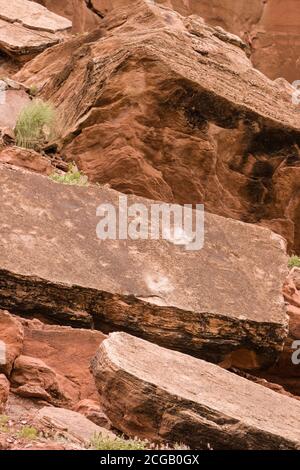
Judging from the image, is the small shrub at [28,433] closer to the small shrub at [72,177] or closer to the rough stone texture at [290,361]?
the rough stone texture at [290,361]

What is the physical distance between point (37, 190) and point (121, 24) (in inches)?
195

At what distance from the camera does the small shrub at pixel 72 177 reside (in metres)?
12.2

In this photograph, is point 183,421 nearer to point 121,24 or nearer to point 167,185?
point 167,185

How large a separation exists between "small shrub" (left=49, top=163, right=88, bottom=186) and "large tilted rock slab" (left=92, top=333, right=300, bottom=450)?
3129 millimetres

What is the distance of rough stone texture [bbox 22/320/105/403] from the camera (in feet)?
32.3

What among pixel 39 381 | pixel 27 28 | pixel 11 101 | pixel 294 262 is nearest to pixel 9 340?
pixel 39 381

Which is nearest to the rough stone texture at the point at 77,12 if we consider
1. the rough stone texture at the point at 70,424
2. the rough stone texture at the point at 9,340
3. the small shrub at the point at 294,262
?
the small shrub at the point at 294,262

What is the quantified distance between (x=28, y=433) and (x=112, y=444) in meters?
0.50

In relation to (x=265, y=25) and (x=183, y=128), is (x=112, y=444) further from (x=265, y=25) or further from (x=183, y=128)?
(x=265, y=25)

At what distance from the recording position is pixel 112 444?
26.3 ft

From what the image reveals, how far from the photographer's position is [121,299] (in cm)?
1041

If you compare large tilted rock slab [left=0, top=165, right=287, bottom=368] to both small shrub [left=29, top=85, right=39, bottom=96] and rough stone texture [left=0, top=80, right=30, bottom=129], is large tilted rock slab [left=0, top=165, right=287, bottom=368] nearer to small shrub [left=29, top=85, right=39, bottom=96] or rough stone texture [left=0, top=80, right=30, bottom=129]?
rough stone texture [left=0, top=80, right=30, bottom=129]

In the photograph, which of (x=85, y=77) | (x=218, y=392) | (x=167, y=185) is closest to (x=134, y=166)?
(x=167, y=185)

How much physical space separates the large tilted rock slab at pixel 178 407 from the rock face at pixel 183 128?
476 cm
